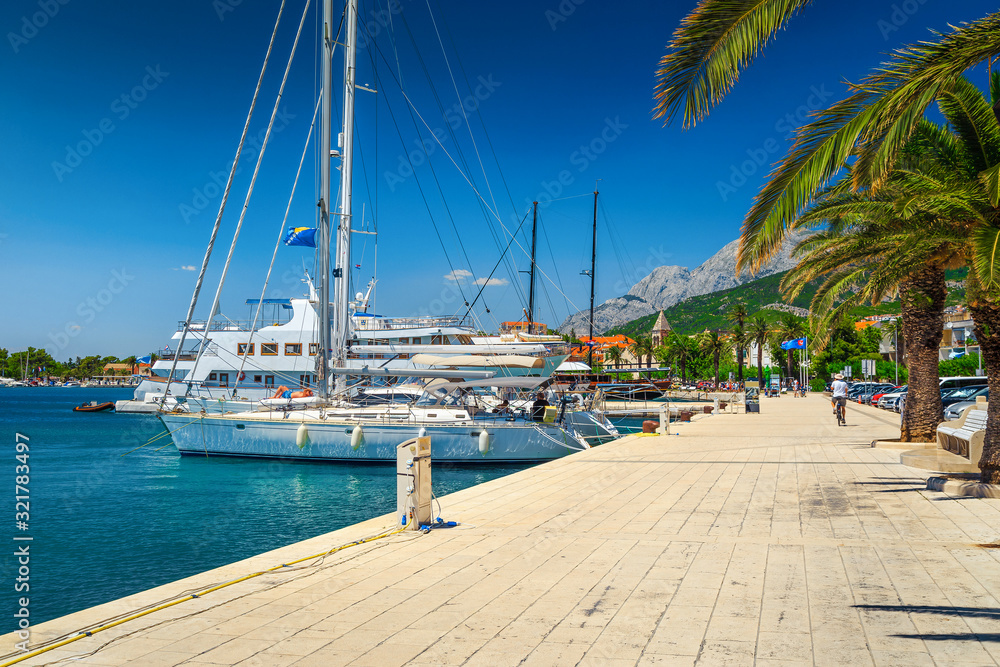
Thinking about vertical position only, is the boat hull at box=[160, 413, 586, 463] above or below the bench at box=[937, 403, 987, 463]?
below

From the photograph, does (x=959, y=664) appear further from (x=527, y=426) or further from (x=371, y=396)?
(x=371, y=396)

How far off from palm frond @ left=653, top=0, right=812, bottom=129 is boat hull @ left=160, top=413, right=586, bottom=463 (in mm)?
14968

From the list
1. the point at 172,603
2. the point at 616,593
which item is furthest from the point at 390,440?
the point at 616,593

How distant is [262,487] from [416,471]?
41.7 ft

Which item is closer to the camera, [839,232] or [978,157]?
[978,157]

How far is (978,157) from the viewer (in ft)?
30.2

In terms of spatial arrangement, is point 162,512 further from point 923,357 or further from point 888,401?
point 888,401

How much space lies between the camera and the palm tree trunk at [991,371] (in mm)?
9039

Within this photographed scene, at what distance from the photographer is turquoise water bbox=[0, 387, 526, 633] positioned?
1068 centimetres

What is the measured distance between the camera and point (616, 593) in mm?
5277

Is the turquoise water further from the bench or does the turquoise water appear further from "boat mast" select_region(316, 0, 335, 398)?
the bench

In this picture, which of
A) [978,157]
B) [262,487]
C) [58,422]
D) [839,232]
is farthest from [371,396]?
[58,422]

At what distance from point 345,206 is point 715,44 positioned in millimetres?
17200

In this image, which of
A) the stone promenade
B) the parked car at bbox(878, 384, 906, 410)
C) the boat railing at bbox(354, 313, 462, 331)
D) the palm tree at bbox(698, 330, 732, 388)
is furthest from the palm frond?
the palm tree at bbox(698, 330, 732, 388)
